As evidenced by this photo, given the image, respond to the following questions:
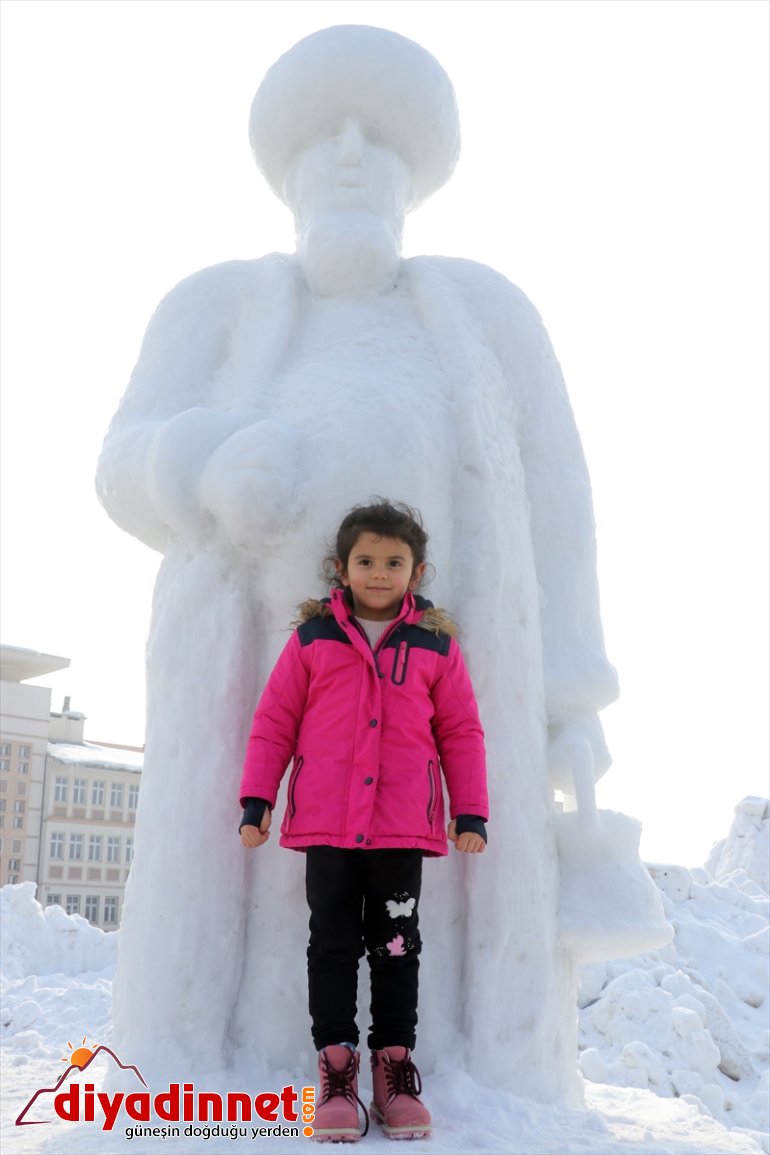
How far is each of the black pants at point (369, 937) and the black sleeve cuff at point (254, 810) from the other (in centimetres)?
13

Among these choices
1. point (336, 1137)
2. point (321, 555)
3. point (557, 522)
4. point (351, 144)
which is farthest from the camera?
point (351, 144)

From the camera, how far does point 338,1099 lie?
2.10 metres

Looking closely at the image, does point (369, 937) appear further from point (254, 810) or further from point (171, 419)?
point (171, 419)

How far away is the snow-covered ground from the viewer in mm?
2242

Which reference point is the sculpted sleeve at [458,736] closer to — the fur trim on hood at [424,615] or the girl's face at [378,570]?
the fur trim on hood at [424,615]

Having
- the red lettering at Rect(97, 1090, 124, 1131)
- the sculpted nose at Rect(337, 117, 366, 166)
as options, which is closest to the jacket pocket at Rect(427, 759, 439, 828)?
the red lettering at Rect(97, 1090, 124, 1131)

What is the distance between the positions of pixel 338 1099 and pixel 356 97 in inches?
103

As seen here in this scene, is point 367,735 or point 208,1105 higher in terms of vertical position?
point 367,735

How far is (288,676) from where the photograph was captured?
235cm

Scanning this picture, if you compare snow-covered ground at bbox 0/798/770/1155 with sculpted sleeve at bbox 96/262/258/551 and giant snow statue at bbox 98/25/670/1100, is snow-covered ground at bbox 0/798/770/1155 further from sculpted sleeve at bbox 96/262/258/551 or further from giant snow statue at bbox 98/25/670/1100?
sculpted sleeve at bbox 96/262/258/551

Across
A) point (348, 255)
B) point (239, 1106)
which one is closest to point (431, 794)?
point (239, 1106)

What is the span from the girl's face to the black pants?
20.7 inches

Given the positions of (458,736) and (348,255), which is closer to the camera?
(458,736)

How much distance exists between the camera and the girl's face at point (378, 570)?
2.37m
